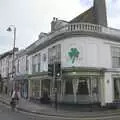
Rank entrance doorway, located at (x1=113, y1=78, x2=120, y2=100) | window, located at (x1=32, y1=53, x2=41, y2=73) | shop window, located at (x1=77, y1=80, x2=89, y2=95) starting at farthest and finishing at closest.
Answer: window, located at (x1=32, y1=53, x2=41, y2=73)
entrance doorway, located at (x1=113, y1=78, x2=120, y2=100)
shop window, located at (x1=77, y1=80, x2=89, y2=95)

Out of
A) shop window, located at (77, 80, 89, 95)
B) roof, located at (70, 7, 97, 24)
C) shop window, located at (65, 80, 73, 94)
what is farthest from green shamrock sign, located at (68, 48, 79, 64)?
roof, located at (70, 7, 97, 24)

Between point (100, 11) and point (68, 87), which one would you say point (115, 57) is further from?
point (100, 11)

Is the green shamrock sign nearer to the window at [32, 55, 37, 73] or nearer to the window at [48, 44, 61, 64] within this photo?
the window at [48, 44, 61, 64]

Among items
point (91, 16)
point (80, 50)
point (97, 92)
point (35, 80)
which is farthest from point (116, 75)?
point (35, 80)

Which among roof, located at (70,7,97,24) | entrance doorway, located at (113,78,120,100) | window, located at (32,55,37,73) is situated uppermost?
roof, located at (70,7,97,24)

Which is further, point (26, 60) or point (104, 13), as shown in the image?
point (26, 60)

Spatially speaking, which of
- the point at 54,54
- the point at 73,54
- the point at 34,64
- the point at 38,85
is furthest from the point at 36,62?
the point at 73,54

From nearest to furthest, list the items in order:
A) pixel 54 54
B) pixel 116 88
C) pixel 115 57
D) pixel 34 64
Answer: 1. pixel 116 88
2. pixel 115 57
3. pixel 54 54
4. pixel 34 64

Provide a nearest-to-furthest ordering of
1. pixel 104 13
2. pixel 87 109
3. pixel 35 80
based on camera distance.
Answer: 1. pixel 87 109
2. pixel 104 13
3. pixel 35 80

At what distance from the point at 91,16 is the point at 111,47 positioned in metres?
6.08

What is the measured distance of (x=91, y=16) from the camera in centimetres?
2961

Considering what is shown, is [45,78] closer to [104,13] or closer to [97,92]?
[97,92]

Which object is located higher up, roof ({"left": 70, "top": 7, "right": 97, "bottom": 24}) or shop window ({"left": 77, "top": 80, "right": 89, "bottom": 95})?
roof ({"left": 70, "top": 7, "right": 97, "bottom": 24})

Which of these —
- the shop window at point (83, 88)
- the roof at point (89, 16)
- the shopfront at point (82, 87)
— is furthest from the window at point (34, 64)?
the shop window at point (83, 88)
